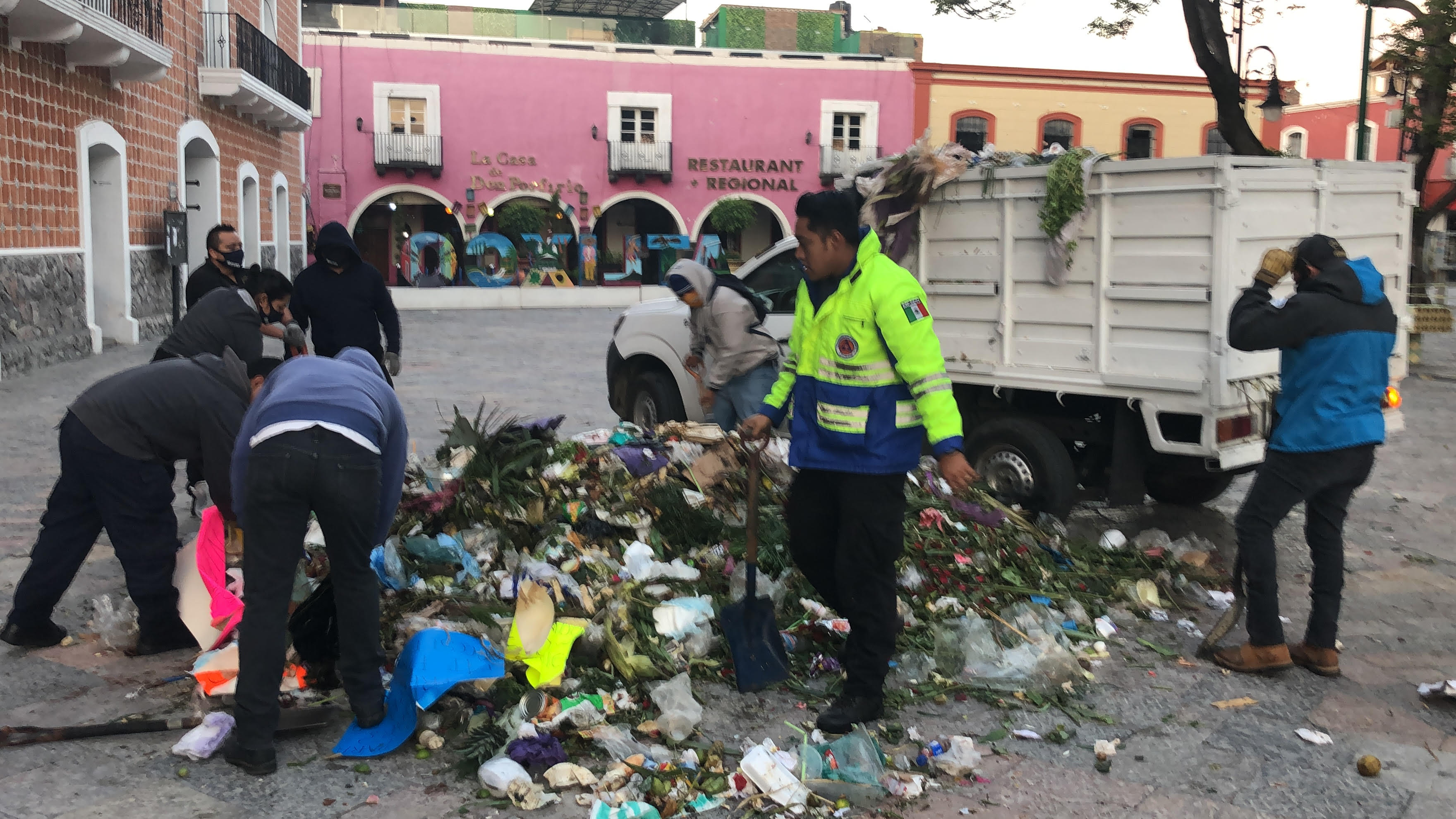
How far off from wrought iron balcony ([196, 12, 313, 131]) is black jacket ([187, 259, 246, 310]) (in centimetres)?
1390

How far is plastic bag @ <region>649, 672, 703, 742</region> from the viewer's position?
13.7 feet

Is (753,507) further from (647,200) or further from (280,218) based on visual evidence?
(647,200)

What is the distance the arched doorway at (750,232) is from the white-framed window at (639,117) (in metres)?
2.71

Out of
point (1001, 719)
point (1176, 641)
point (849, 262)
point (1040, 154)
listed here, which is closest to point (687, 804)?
point (1001, 719)

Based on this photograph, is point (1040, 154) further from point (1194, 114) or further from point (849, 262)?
point (1194, 114)

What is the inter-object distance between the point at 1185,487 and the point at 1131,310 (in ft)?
5.87

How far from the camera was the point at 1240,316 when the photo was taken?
16.2ft

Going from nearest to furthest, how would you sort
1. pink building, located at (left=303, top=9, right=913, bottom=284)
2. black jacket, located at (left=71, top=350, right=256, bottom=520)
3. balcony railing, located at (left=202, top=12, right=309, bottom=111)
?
black jacket, located at (left=71, top=350, right=256, bottom=520)
balcony railing, located at (left=202, top=12, right=309, bottom=111)
pink building, located at (left=303, top=9, right=913, bottom=284)

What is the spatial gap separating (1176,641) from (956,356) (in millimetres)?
2625

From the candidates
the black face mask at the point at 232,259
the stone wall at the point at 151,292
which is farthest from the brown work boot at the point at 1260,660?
the stone wall at the point at 151,292

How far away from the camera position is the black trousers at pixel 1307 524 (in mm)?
4824

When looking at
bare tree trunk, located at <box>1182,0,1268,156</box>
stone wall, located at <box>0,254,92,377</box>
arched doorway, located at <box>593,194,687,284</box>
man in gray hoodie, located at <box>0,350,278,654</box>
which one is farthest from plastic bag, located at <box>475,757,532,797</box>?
arched doorway, located at <box>593,194,687,284</box>

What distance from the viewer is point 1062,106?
3850cm

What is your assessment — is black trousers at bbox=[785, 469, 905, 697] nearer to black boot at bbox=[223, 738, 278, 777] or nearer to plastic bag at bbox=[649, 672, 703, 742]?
plastic bag at bbox=[649, 672, 703, 742]
